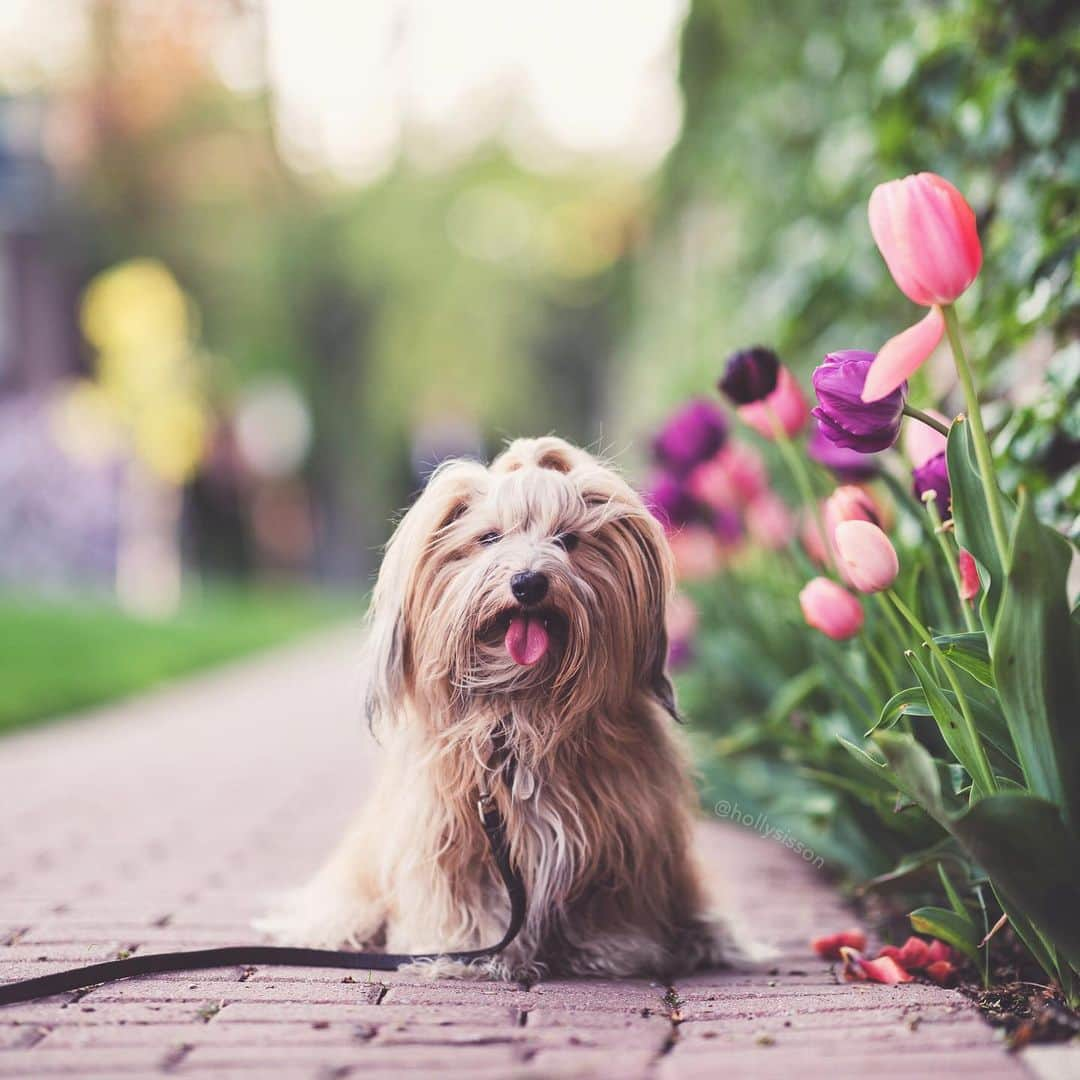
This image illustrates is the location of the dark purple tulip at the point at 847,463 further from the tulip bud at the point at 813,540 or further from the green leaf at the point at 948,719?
the green leaf at the point at 948,719

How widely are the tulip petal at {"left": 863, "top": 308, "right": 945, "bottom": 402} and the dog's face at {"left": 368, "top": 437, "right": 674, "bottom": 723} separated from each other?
30.9 inches

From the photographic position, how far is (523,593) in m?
2.51

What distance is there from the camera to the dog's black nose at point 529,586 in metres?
2.51

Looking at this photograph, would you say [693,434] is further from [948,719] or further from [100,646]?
[100,646]

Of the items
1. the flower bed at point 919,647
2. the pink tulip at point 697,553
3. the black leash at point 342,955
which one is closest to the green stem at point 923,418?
the flower bed at point 919,647

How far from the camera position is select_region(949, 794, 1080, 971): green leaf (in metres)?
2.00

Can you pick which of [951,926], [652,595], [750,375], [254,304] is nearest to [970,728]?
[951,926]

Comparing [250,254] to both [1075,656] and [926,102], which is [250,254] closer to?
[926,102]

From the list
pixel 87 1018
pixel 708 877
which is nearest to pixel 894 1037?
pixel 708 877

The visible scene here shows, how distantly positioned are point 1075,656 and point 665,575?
988mm

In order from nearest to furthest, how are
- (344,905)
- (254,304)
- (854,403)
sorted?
1. (854,403)
2. (344,905)
3. (254,304)

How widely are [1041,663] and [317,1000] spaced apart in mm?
1571

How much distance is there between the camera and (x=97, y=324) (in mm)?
19188

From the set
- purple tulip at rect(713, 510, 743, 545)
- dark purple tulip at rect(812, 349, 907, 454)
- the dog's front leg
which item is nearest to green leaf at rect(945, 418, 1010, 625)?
dark purple tulip at rect(812, 349, 907, 454)
